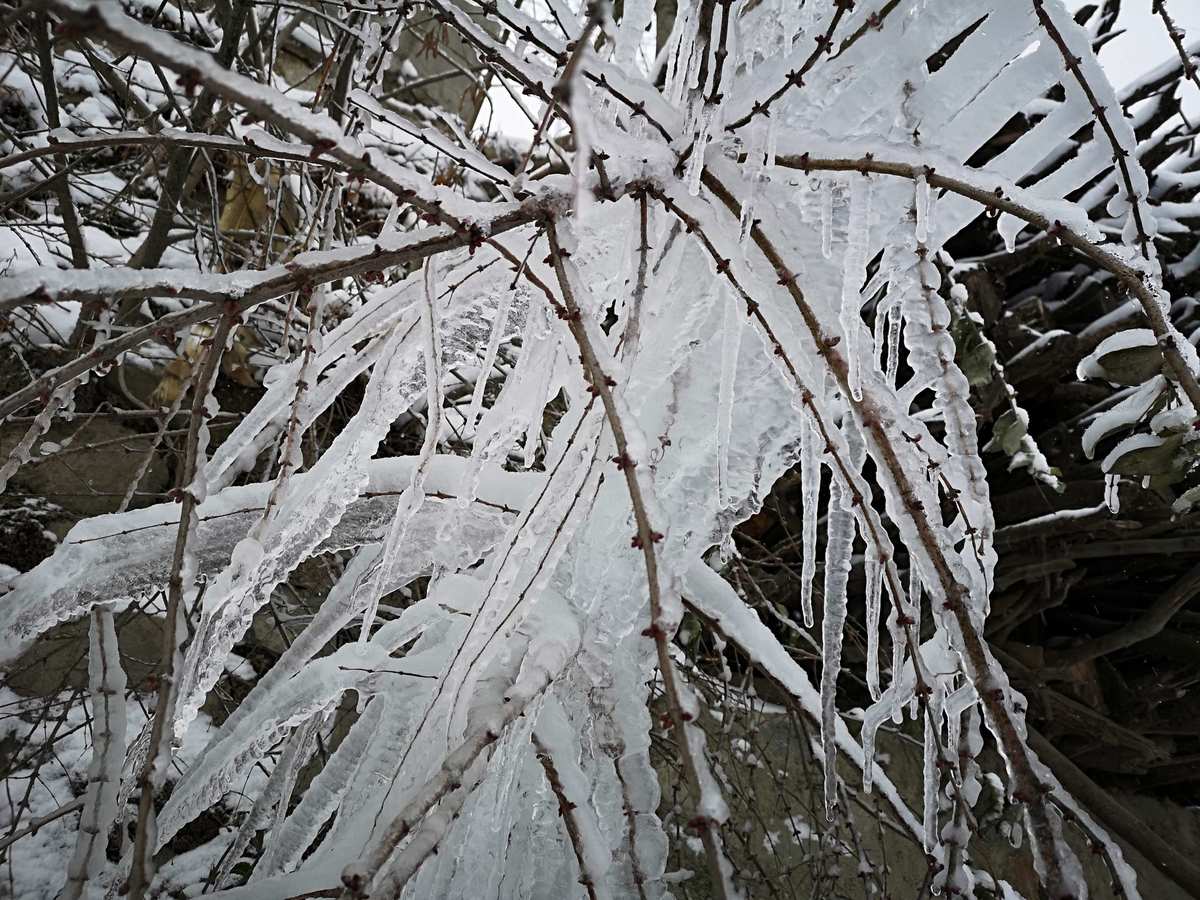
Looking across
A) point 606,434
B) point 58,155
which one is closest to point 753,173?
point 606,434

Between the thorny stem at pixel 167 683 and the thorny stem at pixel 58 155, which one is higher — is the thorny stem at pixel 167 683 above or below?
below

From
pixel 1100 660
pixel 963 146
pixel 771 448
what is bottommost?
pixel 1100 660

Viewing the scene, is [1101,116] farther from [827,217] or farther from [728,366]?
[728,366]

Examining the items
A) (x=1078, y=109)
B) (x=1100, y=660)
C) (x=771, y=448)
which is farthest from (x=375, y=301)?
(x=1100, y=660)

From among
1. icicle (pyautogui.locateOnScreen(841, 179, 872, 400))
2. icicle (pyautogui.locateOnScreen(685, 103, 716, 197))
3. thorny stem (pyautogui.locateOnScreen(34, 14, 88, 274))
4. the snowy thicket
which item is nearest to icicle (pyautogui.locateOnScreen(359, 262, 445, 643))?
the snowy thicket

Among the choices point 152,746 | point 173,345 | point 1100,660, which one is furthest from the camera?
point 1100,660

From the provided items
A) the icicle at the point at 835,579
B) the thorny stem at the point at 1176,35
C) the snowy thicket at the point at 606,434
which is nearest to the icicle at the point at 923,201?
the snowy thicket at the point at 606,434

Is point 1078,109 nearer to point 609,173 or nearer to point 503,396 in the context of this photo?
point 609,173

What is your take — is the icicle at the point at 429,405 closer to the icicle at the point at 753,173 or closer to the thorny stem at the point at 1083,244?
the icicle at the point at 753,173
